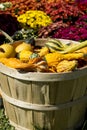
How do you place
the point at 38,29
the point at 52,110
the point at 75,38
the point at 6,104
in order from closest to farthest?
the point at 52,110 → the point at 6,104 → the point at 75,38 → the point at 38,29

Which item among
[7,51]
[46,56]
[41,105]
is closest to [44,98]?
[41,105]

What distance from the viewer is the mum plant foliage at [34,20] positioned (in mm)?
5801

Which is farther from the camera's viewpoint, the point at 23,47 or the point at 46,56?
the point at 23,47

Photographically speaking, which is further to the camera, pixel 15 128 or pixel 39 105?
pixel 15 128

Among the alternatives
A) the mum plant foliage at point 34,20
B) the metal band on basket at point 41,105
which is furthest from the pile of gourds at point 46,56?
the mum plant foliage at point 34,20

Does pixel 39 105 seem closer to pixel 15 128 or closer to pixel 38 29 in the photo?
pixel 15 128

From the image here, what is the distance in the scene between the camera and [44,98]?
371cm

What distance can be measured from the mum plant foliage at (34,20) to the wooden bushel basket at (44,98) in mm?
1999

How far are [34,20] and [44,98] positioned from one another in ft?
7.74

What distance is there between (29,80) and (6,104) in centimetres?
69

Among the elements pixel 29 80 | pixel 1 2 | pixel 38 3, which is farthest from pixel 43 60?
pixel 1 2

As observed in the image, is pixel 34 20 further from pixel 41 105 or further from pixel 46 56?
pixel 41 105

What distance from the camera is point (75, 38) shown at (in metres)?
4.98

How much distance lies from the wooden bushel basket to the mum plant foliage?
6.56ft
